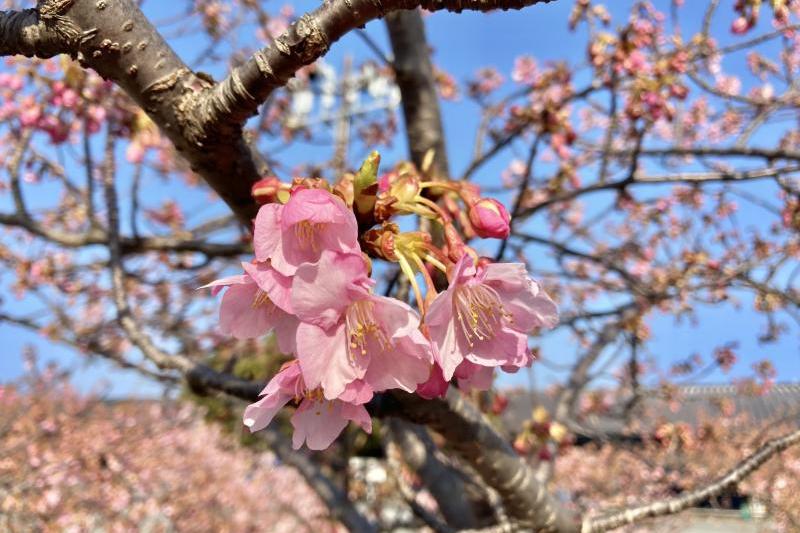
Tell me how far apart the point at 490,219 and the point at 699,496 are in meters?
1.15

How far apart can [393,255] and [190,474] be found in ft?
34.1

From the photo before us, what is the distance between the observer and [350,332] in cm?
87

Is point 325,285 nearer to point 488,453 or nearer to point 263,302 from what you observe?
point 263,302

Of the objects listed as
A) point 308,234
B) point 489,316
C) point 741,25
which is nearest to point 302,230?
point 308,234

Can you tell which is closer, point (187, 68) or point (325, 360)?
point (325, 360)

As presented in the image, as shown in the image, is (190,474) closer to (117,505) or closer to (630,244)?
(117,505)

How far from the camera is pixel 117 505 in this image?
676 centimetres

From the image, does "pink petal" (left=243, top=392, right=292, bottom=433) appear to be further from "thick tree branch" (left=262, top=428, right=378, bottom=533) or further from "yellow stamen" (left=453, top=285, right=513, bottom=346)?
"thick tree branch" (left=262, top=428, right=378, bottom=533)

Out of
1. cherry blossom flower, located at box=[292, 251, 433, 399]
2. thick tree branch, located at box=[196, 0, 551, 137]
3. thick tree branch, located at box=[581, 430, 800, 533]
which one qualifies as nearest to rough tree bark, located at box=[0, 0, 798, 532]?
thick tree branch, located at box=[196, 0, 551, 137]

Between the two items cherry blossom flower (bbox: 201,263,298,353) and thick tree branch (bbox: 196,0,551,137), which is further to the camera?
cherry blossom flower (bbox: 201,263,298,353)

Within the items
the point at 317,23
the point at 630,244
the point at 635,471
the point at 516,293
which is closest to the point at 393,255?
the point at 516,293

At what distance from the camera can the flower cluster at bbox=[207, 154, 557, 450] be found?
82cm

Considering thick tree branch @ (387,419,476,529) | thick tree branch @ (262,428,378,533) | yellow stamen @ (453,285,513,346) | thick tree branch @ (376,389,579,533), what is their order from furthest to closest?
thick tree branch @ (262,428,378,533), thick tree branch @ (387,419,476,529), thick tree branch @ (376,389,579,533), yellow stamen @ (453,285,513,346)

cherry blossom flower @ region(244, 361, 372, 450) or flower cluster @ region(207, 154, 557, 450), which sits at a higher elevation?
flower cluster @ region(207, 154, 557, 450)
